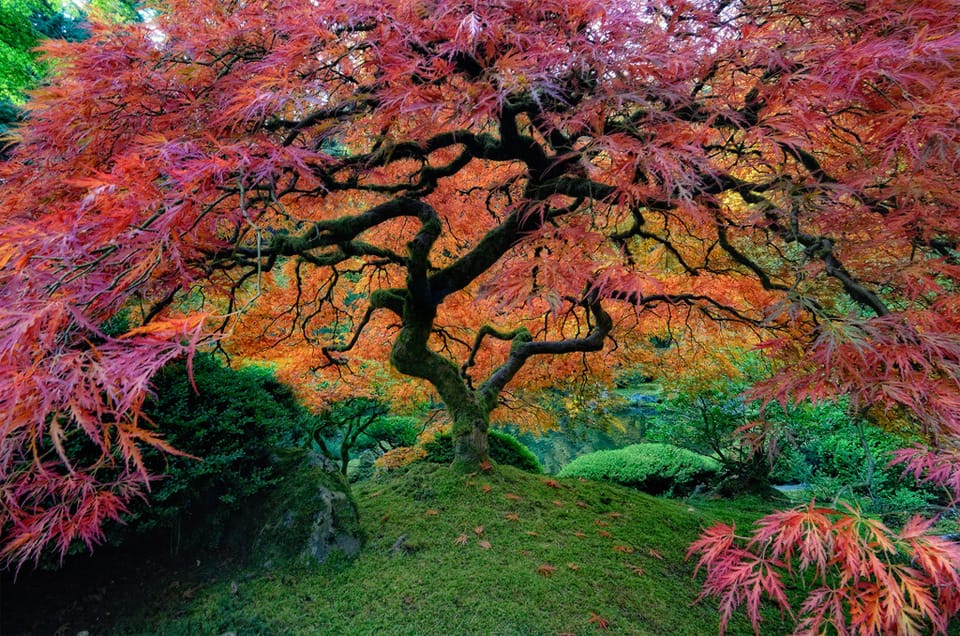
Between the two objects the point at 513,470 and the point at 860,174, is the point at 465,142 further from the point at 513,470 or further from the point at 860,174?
the point at 513,470

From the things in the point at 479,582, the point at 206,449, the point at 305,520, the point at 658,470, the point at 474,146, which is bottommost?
the point at 658,470

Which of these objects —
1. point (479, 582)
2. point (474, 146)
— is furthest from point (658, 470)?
point (474, 146)

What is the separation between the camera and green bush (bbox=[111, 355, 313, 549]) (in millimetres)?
2270

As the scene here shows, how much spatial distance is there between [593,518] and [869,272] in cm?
195

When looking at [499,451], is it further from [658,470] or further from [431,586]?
[431,586]

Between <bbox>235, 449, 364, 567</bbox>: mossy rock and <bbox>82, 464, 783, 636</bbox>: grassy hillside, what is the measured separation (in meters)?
0.09

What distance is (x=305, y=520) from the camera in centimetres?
257

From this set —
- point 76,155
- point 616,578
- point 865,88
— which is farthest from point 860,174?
point 76,155

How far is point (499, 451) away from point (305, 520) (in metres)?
2.45

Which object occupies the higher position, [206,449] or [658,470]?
[206,449]

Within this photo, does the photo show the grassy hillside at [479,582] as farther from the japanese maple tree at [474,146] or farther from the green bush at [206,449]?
the japanese maple tree at [474,146]

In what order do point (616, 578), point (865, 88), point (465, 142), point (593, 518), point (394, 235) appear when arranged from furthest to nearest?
point (394, 235)
point (593, 518)
point (465, 142)
point (616, 578)
point (865, 88)

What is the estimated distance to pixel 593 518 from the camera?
2848 millimetres

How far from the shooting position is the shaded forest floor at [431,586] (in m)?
1.98
